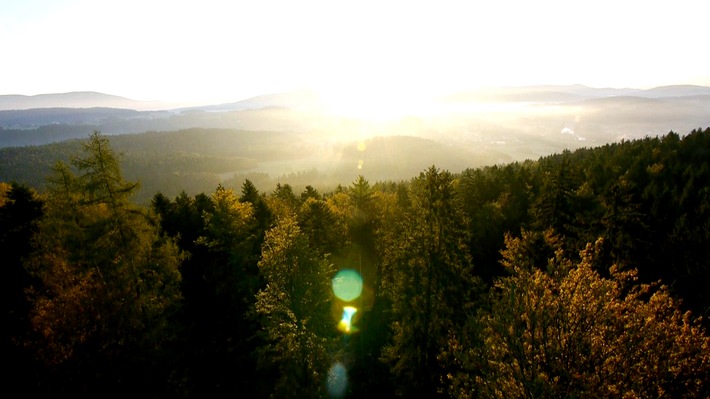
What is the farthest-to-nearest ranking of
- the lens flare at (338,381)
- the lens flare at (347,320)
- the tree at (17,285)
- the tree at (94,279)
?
the lens flare at (347,320) < the lens flare at (338,381) < the tree at (17,285) < the tree at (94,279)

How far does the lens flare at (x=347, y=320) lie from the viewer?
3400 centimetres

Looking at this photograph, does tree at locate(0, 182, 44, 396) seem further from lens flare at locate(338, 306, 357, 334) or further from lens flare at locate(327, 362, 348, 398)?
lens flare at locate(338, 306, 357, 334)

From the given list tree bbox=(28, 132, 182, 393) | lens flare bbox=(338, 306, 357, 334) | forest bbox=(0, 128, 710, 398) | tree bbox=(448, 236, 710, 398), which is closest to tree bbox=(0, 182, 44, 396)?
forest bbox=(0, 128, 710, 398)

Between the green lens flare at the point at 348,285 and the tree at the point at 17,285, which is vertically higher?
the tree at the point at 17,285

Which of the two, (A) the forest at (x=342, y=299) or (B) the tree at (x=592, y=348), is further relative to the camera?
(A) the forest at (x=342, y=299)

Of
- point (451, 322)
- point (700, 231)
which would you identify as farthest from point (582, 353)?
point (700, 231)

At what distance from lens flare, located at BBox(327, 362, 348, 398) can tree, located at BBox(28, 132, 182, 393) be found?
40.8ft

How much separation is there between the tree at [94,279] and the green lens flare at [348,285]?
18.9 metres

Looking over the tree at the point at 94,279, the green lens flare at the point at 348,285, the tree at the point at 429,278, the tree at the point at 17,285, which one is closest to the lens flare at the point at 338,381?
the green lens flare at the point at 348,285

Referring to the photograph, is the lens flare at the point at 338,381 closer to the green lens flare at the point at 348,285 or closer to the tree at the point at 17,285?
the green lens flare at the point at 348,285

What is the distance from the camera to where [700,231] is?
31625 mm

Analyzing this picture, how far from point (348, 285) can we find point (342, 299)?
2.70m

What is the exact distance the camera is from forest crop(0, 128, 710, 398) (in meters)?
11.4

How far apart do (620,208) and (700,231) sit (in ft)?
33.8
